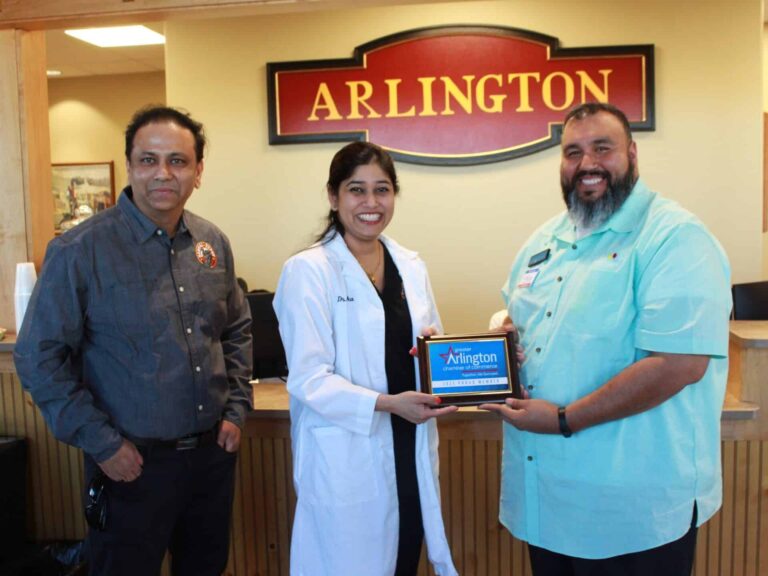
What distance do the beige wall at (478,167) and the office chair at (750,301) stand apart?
0.90 metres

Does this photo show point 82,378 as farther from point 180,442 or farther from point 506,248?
point 506,248

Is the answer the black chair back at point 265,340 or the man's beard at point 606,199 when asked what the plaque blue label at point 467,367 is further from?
the black chair back at point 265,340

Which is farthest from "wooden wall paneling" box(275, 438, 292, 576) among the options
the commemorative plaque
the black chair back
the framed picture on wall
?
the framed picture on wall

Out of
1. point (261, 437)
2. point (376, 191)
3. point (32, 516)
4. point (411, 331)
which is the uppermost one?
point (376, 191)

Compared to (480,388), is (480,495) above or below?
below

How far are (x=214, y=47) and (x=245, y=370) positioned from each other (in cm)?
300

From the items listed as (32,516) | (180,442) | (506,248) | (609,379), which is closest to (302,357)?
(180,442)

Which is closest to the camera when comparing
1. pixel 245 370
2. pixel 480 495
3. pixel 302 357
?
pixel 302 357

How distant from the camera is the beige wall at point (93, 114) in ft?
23.2

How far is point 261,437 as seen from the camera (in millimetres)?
2383

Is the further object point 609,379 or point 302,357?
point 302,357

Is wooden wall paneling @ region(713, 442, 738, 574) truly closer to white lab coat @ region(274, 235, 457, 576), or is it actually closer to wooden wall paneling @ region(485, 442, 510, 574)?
wooden wall paneling @ region(485, 442, 510, 574)

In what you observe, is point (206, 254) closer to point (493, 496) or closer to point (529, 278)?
point (529, 278)

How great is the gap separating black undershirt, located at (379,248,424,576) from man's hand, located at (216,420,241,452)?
1.50 feet
